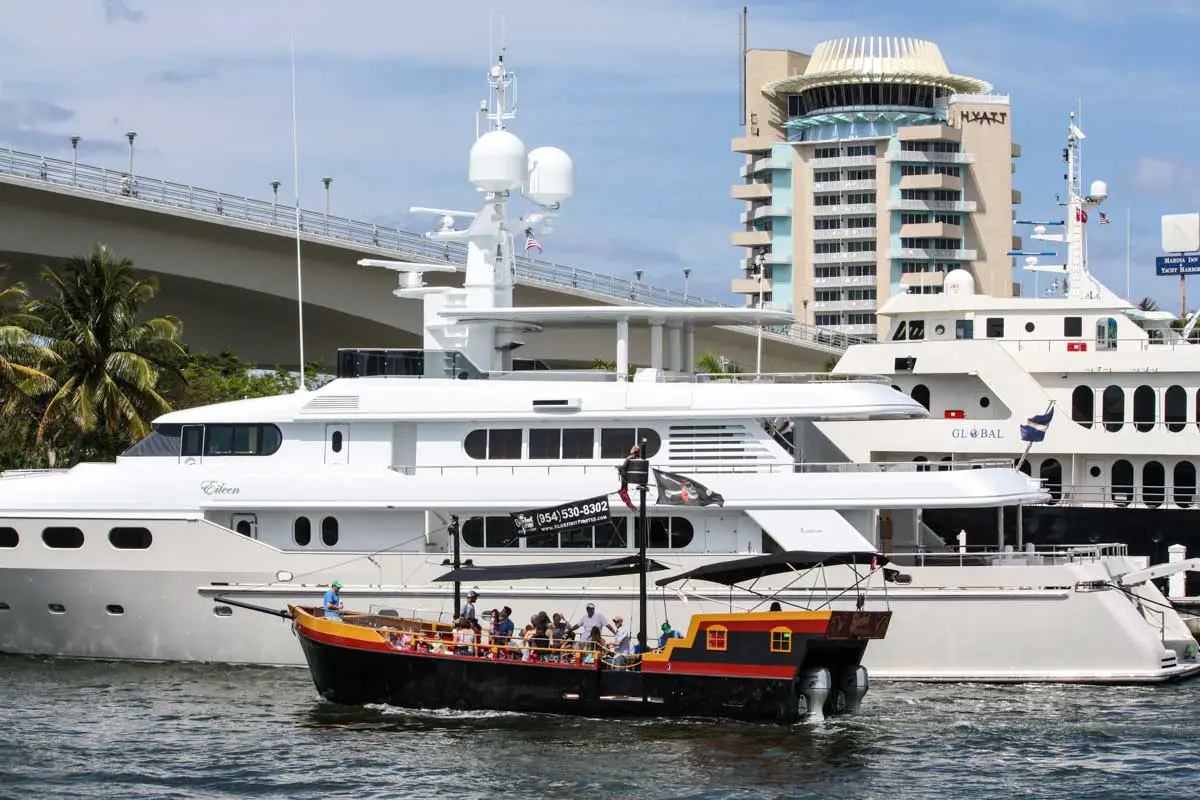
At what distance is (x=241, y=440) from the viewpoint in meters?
25.8

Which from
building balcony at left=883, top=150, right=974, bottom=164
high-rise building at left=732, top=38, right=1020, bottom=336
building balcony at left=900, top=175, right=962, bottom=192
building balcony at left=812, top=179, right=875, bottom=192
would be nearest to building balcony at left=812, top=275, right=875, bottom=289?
high-rise building at left=732, top=38, right=1020, bottom=336

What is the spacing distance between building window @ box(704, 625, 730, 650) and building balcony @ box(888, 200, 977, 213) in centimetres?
6391

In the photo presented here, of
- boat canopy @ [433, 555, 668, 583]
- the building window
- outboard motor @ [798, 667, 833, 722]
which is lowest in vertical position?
outboard motor @ [798, 667, 833, 722]

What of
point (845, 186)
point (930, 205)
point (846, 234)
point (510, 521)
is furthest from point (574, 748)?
point (845, 186)

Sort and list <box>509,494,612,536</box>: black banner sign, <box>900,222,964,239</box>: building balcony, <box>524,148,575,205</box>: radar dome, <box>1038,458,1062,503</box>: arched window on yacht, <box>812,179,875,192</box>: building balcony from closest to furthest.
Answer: <box>509,494,612,536</box>: black banner sign
<box>524,148,575,205</box>: radar dome
<box>1038,458,1062,503</box>: arched window on yacht
<box>900,222,964,239</box>: building balcony
<box>812,179,875,192</box>: building balcony

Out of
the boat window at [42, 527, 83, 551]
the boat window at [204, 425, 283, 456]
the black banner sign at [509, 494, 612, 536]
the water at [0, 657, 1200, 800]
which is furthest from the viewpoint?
the boat window at [204, 425, 283, 456]

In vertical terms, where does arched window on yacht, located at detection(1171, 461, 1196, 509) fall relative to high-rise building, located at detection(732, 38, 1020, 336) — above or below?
below

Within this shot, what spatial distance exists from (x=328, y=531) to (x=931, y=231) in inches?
2409

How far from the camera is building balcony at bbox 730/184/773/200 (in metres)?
87.0

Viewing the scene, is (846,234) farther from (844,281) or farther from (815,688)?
(815,688)

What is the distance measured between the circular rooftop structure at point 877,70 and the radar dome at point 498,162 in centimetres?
5972

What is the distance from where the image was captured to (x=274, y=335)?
41875 millimetres

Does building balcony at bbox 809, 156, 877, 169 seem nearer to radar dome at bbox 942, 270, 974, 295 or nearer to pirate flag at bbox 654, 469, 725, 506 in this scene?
radar dome at bbox 942, 270, 974, 295

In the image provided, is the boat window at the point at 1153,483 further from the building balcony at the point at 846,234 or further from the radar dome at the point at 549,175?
the building balcony at the point at 846,234
